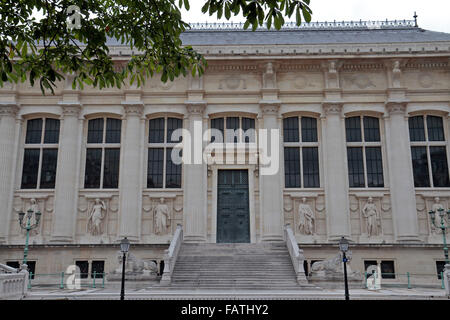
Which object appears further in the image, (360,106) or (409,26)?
(409,26)

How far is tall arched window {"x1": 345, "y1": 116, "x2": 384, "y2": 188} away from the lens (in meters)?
28.2

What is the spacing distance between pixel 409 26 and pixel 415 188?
1430cm

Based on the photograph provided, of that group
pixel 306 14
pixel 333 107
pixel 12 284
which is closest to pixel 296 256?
pixel 333 107

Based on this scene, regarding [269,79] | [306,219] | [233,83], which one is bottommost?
[306,219]

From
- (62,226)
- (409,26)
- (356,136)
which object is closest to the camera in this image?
(62,226)

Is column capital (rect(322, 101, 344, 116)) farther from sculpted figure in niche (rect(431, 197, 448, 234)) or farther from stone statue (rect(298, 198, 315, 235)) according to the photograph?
sculpted figure in niche (rect(431, 197, 448, 234))

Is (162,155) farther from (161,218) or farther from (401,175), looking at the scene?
(401,175)

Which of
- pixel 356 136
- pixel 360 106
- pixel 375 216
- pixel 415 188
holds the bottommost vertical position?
pixel 375 216

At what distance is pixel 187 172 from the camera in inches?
1105

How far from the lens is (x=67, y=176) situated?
91.6ft

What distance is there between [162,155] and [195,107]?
368 centimetres
